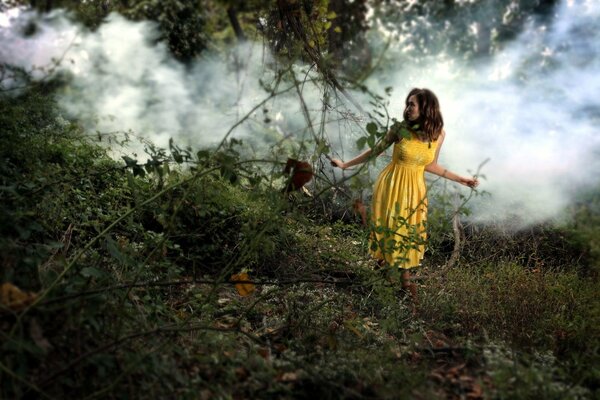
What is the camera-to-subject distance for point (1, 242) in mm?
2539

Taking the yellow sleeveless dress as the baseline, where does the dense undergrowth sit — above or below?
below

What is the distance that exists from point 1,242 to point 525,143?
23.3 ft

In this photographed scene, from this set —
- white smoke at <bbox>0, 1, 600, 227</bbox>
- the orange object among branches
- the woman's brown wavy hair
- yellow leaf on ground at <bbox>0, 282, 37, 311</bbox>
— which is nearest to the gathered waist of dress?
the woman's brown wavy hair

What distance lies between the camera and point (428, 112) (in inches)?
184

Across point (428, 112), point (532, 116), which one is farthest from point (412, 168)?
point (532, 116)

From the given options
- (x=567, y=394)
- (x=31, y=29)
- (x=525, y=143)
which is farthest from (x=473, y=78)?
(x=567, y=394)

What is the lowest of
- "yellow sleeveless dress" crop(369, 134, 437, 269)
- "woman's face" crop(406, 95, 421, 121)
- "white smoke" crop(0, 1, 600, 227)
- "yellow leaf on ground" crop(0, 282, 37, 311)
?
"yellow leaf on ground" crop(0, 282, 37, 311)

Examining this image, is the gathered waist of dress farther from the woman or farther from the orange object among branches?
the orange object among branches

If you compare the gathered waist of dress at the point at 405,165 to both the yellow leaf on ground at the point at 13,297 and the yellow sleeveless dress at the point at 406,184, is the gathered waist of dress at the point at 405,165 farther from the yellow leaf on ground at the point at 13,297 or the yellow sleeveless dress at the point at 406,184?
the yellow leaf on ground at the point at 13,297

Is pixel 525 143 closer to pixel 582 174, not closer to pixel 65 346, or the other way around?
pixel 582 174

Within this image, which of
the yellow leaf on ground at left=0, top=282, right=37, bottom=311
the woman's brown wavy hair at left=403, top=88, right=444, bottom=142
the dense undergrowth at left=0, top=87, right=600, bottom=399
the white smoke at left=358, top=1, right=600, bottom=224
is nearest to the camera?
the yellow leaf on ground at left=0, top=282, right=37, bottom=311

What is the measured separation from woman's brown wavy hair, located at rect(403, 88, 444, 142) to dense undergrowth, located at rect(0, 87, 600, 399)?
4.18 feet

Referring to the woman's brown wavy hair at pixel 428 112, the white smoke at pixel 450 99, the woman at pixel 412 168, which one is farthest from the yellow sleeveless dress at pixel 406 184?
the white smoke at pixel 450 99

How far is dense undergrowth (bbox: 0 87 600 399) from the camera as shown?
94.4 inches
